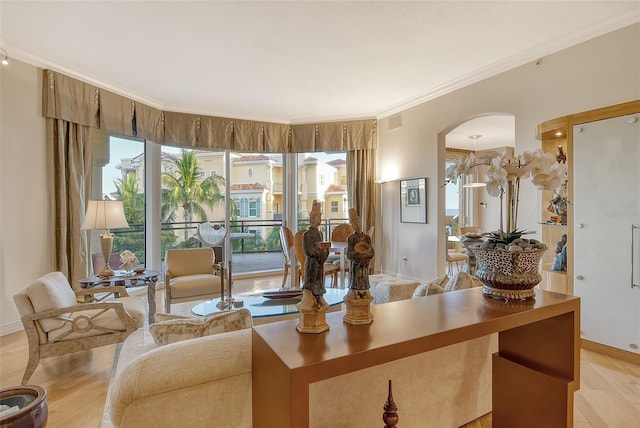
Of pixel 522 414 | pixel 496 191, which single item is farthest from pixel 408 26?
pixel 522 414

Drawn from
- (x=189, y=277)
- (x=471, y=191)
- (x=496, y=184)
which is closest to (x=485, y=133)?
(x=471, y=191)

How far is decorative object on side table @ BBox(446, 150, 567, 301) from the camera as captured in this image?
1343mm

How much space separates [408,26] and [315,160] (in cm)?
348

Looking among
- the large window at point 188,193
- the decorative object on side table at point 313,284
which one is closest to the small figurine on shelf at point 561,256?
the decorative object on side table at point 313,284

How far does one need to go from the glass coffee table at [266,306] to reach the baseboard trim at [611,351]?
213 cm

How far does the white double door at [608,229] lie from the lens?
2.53 m

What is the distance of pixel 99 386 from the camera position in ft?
7.52

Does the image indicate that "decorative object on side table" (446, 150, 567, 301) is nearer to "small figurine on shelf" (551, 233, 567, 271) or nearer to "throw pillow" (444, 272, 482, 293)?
"throw pillow" (444, 272, 482, 293)

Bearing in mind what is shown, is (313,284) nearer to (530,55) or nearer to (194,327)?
(194,327)

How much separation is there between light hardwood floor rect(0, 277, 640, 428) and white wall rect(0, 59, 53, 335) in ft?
2.32

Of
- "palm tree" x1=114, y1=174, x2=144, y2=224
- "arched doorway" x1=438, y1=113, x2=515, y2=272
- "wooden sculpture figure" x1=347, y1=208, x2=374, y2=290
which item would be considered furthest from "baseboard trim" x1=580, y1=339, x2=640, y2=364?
"palm tree" x1=114, y1=174, x2=144, y2=224

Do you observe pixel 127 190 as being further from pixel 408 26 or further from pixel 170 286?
pixel 408 26

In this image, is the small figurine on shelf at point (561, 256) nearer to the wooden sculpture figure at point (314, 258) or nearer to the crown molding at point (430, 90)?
the crown molding at point (430, 90)

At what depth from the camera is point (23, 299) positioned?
7.22 feet
